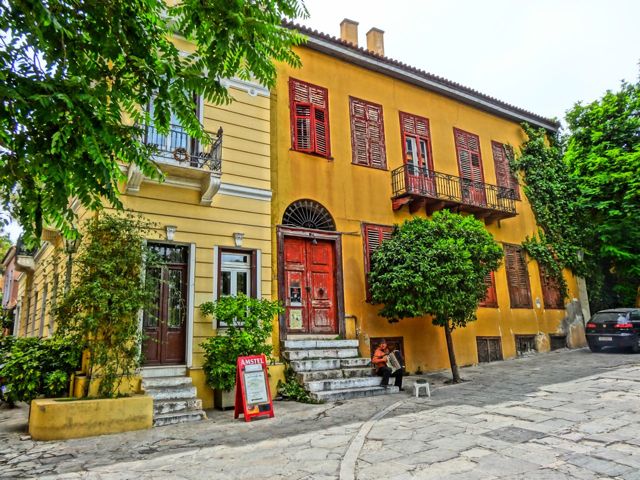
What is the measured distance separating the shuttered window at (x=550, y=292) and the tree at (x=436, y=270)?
580 centimetres

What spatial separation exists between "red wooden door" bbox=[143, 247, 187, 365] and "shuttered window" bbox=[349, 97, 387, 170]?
19.2 feet

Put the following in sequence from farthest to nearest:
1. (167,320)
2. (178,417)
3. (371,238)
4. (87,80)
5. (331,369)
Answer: (371,238) < (331,369) < (167,320) < (178,417) < (87,80)

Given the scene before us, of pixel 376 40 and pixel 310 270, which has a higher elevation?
pixel 376 40

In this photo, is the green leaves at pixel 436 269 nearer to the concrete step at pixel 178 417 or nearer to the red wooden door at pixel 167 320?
the red wooden door at pixel 167 320

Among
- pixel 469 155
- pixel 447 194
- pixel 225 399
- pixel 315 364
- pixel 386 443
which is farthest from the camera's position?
pixel 469 155

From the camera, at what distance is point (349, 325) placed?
11289 millimetres

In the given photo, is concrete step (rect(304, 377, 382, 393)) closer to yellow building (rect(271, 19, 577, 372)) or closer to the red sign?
the red sign

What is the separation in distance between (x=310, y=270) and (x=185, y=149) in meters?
4.12

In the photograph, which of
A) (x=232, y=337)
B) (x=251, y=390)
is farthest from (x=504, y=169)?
(x=251, y=390)

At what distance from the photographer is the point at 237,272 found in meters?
9.98

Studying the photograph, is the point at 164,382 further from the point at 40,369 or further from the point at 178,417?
the point at 40,369

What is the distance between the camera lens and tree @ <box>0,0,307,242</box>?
3840 mm

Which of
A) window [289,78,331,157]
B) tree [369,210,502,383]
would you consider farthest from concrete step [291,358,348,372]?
window [289,78,331,157]

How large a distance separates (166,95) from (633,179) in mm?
18191
